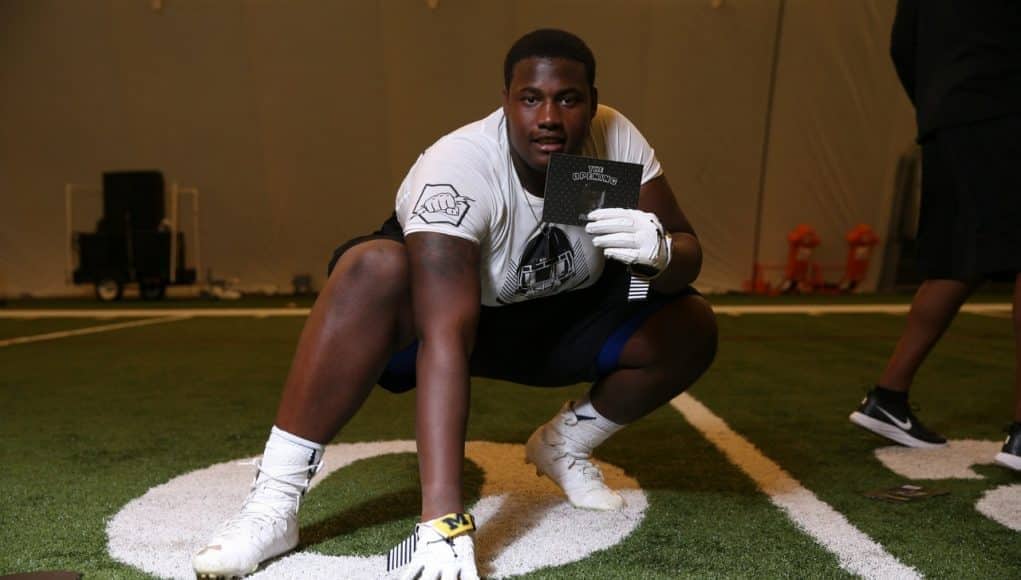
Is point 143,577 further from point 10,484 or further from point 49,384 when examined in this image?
point 49,384

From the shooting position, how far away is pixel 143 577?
1.29m

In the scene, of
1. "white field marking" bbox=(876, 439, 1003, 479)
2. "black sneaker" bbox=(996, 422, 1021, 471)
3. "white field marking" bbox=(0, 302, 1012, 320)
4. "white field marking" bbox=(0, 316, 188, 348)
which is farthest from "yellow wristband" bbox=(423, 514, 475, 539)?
"white field marking" bbox=(0, 302, 1012, 320)

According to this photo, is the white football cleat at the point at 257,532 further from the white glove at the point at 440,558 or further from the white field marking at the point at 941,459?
the white field marking at the point at 941,459

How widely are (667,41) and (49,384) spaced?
7.16m

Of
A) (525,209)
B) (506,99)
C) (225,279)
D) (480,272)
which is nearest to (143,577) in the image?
(480,272)

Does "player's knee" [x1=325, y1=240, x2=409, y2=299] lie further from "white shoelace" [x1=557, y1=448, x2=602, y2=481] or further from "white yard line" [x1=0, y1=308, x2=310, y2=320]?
"white yard line" [x1=0, y1=308, x2=310, y2=320]

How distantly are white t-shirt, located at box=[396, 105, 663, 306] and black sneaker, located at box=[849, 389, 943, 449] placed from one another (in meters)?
1.01

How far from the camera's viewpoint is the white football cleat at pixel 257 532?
4.22ft

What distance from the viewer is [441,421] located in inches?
51.1

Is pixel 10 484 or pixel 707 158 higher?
pixel 707 158

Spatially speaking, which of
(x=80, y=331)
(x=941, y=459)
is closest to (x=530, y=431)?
(x=941, y=459)

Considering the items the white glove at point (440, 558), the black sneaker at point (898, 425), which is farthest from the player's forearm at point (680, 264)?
the black sneaker at point (898, 425)

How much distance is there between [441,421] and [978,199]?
145 centimetres

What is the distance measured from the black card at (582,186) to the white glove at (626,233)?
23mm
